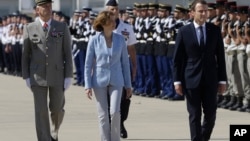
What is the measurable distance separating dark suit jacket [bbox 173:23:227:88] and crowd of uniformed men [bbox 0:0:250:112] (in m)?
2.81

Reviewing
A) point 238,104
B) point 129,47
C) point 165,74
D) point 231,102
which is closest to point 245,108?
point 238,104

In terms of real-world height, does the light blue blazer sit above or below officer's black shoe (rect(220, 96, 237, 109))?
above

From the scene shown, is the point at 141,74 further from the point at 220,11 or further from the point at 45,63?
the point at 45,63

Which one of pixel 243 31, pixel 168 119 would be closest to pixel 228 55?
pixel 243 31

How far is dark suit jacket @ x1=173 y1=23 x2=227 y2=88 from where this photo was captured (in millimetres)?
13109

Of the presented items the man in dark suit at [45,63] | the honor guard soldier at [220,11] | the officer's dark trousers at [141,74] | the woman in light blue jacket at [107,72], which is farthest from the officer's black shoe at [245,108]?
the woman in light blue jacket at [107,72]

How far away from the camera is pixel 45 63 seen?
546 inches

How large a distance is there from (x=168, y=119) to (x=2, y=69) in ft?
60.8

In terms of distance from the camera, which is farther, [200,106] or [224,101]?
[224,101]

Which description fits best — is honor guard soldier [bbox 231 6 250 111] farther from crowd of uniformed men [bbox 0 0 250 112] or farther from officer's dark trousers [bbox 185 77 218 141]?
officer's dark trousers [bbox 185 77 218 141]

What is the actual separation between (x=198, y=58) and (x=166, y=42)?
9932 mm

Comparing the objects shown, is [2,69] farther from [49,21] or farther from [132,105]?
[49,21]

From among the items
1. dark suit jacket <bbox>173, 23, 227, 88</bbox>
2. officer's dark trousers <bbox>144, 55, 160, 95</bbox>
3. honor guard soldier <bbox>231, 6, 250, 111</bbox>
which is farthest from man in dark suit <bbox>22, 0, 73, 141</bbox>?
officer's dark trousers <bbox>144, 55, 160, 95</bbox>

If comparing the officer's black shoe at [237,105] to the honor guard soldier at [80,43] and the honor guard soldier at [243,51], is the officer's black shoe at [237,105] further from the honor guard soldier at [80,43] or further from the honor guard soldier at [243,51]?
the honor guard soldier at [80,43]
